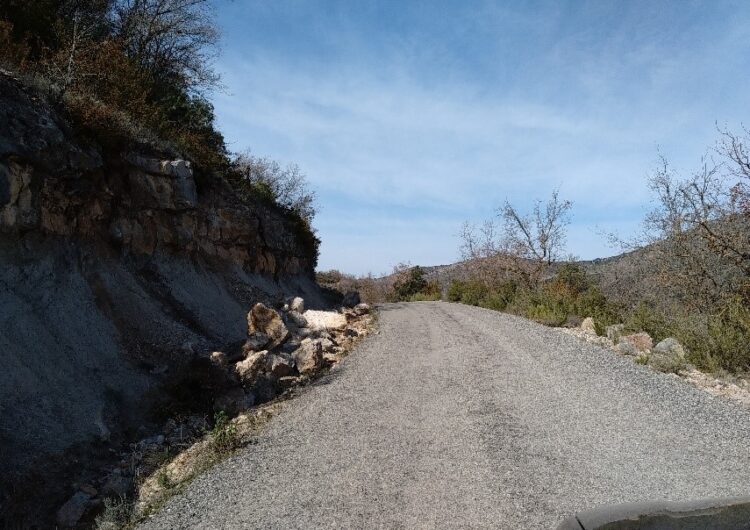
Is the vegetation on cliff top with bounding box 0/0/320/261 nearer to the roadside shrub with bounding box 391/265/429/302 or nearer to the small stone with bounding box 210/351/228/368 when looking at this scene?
the small stone with bounding box 210/351/228/368

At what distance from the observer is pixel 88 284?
356 inches

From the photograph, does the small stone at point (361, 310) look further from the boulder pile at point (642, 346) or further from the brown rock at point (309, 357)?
the brown rock at point (309, 357)

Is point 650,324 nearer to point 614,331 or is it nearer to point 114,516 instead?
point 614,331

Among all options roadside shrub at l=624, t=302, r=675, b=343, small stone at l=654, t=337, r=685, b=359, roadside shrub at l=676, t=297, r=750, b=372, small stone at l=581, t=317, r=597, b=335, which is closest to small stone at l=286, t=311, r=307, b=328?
small stone at l=581, t=317, r=597, b=335

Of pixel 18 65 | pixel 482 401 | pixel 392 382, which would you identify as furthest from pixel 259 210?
pixel 482 401

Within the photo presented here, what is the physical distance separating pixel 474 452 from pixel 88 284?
711 cm

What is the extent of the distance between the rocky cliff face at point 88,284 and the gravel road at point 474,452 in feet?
7.90

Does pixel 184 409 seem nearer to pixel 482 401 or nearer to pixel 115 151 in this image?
pixel 482 401

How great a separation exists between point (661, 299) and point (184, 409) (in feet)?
44.1

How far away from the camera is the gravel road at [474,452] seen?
16.8ft

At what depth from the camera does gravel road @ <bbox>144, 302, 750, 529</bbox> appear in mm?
5133

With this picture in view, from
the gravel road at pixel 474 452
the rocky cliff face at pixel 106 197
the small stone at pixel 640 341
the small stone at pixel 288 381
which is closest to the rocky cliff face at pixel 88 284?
the rocky cliff face at pixel 106 197

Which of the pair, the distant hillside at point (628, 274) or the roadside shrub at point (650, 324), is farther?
the distant hillside at point (628, 274)

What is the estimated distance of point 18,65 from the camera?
384 inches
